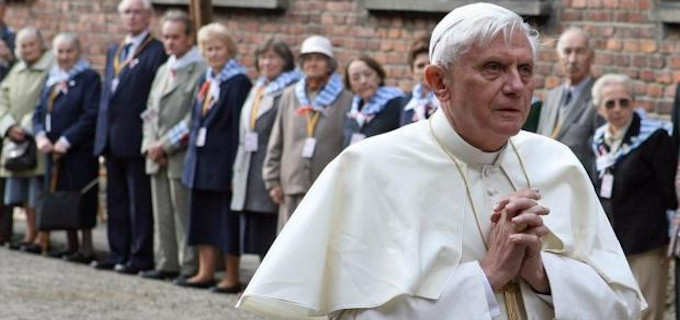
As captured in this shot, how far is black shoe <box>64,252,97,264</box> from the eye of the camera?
14453 millimetres

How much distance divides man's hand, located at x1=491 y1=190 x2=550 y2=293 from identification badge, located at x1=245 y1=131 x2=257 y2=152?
7.71m

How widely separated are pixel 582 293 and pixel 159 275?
9.05 m

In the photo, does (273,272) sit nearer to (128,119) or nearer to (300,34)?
(128,119)

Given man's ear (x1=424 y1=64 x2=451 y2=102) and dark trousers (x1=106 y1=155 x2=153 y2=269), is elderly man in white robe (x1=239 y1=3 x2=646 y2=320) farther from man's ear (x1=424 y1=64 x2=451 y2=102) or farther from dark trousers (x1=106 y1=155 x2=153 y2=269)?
dark trousers (x1=106 y1=155 x2=153 y2=269)

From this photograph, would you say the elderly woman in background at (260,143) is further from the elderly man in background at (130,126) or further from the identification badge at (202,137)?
the elderly man in background at (130,126)

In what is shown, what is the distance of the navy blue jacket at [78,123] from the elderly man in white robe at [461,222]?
972 cm

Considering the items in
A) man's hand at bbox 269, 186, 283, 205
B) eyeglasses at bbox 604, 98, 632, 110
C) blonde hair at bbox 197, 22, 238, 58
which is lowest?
man's hand at bbox 269, 186, 283, 205

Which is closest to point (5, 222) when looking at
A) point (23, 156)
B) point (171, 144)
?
point (23, 156)

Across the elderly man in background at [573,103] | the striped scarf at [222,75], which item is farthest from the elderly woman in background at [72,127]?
the elderly man in background at [573,103]

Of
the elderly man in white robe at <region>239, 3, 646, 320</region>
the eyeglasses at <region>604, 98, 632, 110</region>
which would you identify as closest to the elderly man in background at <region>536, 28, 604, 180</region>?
the eyeglasses at <region>604, 98, 632, 110</region>

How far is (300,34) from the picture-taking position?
15.2 meters

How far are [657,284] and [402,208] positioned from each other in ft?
17.8

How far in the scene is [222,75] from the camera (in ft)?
41.3

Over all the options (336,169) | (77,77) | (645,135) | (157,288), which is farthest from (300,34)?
(336,169)
